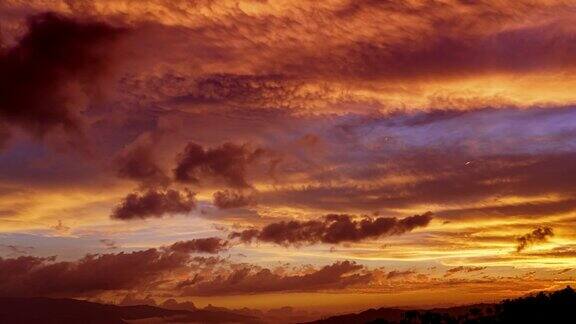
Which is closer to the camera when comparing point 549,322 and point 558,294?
point 549,322

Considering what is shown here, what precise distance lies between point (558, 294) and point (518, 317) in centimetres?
1185

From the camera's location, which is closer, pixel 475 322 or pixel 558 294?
pixel 558 294

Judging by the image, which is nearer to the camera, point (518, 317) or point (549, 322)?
point (549, 322)

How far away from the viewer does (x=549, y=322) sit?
500 feet

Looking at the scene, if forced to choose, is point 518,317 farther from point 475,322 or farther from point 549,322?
point 475,322

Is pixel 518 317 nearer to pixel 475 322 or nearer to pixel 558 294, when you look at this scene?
pixel 558 294

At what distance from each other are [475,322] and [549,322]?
38148 millimetres

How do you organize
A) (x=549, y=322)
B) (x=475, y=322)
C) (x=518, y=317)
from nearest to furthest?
(x=549, y=322) → (x=518, y=317) → (x=475, y=322)

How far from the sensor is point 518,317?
162375mm

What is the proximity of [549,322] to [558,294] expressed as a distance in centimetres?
1559

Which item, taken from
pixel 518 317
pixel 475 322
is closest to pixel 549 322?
pixel 518 317

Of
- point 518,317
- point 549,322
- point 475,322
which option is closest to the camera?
point 549,322

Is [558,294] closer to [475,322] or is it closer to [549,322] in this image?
[549,322]

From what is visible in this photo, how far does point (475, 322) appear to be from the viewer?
189 meters
